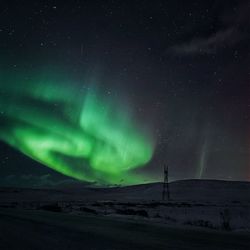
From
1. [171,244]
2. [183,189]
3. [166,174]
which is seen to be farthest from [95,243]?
[183,189]

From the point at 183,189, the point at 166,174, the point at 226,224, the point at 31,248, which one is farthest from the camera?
the point at 183,189

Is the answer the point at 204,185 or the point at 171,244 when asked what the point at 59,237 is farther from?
the point at 204,185

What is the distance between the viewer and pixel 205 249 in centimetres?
1094

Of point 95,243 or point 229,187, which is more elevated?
point 229,187

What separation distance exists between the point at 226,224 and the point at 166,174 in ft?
177

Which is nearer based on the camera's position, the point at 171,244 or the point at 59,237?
the point at 171,244

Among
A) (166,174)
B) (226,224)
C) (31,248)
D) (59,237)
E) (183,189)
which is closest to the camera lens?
(31,248)

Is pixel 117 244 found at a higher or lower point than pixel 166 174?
lower

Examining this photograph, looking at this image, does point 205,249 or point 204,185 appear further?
point 204,185

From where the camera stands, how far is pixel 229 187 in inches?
4998

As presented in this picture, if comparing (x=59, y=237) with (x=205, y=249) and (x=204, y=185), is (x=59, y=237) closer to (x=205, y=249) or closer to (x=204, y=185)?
(x=205, y=249)

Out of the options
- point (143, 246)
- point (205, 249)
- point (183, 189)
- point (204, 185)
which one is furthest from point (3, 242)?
point (204, 185)

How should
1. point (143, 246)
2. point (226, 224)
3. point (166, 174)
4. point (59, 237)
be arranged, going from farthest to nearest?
1. point (166, 174)
2. point (226, 224)
3. point (59, 237)
4. point (143, 246)

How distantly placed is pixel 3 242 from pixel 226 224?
577 inches
